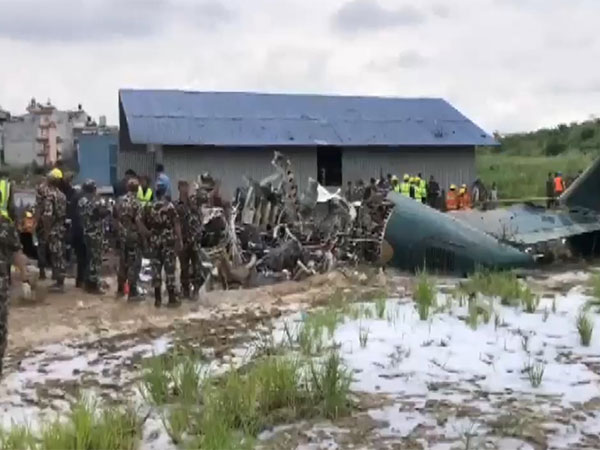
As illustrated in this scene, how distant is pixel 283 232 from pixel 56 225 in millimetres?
3782

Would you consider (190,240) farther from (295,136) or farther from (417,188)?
(295,136)

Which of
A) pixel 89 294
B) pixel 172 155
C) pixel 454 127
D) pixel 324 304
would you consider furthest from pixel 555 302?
pixel 454 127

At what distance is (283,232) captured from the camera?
561 inches

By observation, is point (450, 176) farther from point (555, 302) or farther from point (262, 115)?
point (555, 302)

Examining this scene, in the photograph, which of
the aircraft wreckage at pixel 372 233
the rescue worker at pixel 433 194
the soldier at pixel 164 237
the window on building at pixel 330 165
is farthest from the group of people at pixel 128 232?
the window on building at pixel 330 165

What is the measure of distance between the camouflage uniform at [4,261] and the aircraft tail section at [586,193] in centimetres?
994

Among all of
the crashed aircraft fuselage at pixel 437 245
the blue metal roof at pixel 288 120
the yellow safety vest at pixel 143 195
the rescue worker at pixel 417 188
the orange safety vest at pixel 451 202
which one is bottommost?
the crashed aircraft fuselage at pixel 437 245

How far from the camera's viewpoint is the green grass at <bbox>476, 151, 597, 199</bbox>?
103ft

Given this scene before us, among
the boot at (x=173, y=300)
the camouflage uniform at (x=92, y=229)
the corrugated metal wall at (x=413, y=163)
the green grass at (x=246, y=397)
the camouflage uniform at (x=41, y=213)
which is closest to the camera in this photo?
the green grass at (x=246, y=397)

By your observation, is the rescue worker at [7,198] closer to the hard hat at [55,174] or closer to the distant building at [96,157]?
the hard hat at [55,174]

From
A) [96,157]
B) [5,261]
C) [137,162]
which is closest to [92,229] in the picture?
[5,261]

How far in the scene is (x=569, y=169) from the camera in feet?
122

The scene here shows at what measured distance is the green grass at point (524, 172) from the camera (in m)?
31.4

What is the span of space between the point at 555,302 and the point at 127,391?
4.35 metres
